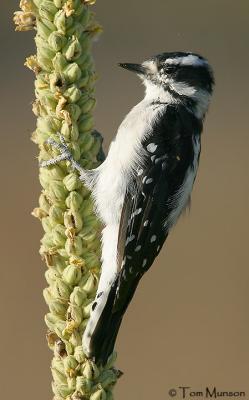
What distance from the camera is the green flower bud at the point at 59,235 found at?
187 cm

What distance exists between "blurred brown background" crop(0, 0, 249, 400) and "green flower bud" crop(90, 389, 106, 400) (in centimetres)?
218

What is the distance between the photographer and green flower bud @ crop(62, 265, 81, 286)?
1830 millimetres

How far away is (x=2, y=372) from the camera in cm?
412

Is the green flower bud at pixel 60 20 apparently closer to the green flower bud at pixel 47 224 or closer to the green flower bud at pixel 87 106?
the green flower bud at pixel 87 106

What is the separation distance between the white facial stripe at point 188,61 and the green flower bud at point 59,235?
→ 141 cm

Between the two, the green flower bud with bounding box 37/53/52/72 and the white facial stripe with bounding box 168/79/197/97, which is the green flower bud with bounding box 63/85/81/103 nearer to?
the green flower bud with bounding box 37/53/52/72

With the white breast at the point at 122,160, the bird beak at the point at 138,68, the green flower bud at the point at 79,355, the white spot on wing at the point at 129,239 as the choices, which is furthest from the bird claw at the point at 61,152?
the bird beak at the point at 138,68

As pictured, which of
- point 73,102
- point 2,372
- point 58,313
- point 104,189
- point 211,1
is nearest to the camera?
point 58,313

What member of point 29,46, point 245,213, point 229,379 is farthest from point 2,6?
point 229,379

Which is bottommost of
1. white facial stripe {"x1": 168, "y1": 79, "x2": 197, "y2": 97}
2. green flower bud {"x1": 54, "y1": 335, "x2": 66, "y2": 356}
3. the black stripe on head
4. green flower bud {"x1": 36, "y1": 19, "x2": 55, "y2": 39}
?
green flower bud {"x1": 54, "y1": 335, "x2": 66, "y2": 356}

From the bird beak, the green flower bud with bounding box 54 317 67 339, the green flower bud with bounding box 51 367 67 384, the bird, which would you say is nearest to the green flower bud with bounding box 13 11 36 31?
the bird

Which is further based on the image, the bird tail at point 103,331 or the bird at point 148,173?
the bird at point 148,173

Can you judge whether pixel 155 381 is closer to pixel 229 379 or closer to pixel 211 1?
pixel 229 379

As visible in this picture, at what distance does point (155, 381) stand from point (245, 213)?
3.96 ft
